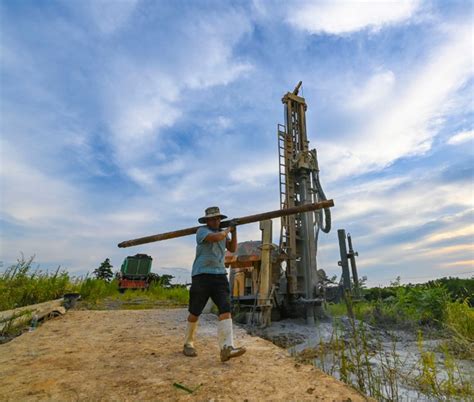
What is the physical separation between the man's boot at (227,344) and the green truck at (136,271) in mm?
14591

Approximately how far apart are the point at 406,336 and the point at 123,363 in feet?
26.7

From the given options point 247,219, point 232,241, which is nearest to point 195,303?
point 232,241

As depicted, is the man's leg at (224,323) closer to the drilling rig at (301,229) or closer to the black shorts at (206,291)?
the black shorts at (206,291)

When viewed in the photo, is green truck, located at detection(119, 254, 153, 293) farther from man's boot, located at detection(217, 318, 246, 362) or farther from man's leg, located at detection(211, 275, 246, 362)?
man's boot, located at detection(217, 318, 246, 362)

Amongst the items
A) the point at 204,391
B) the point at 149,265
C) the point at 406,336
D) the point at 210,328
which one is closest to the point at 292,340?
the point at 210,328

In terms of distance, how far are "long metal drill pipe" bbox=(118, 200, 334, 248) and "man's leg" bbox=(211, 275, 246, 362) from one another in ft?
3.17

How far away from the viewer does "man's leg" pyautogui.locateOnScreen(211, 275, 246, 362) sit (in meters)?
3.98

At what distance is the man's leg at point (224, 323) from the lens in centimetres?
398

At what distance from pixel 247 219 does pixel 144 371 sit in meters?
2.41

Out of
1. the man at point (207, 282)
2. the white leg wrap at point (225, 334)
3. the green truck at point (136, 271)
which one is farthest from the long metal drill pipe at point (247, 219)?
the green truck at point (136, 271)

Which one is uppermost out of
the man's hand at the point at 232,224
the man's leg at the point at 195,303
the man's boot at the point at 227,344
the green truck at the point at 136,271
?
the green truck at the point at 136,271

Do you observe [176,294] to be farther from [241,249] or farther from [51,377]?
[51,377]

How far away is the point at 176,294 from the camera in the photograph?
13570 millimetres

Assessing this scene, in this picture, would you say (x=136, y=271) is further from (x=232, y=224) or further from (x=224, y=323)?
(x=224, y=323)
